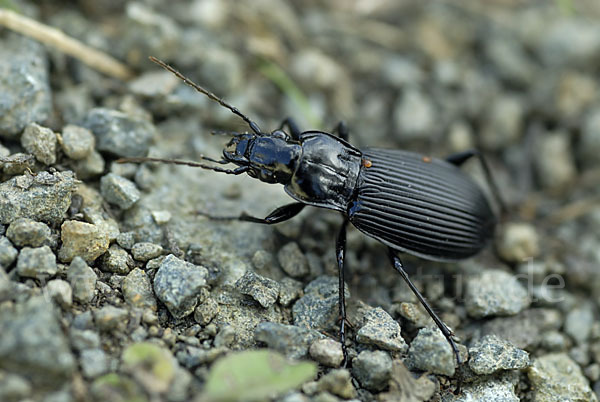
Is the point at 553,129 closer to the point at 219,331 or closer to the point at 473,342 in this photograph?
the point at 473,342

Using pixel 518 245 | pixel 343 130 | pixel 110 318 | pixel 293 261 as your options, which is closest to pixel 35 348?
pixel 110 318

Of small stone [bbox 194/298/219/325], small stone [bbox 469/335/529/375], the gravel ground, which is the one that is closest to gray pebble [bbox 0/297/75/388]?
the gravel ground

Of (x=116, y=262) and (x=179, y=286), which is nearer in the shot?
(x=179, y=286)

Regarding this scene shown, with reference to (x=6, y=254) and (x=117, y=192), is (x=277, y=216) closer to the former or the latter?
(x=117, y=192)

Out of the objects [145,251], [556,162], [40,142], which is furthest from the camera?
[556,162]

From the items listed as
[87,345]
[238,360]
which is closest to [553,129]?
[238,360]
